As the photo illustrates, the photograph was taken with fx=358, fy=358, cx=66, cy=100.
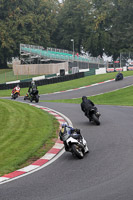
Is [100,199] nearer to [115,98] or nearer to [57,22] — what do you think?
[115,98]

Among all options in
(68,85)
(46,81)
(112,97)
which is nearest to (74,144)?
(112,97)

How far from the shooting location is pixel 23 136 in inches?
519

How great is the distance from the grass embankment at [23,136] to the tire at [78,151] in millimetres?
1225

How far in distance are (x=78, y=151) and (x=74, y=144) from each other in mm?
279

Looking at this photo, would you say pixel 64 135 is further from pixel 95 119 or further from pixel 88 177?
pixel 95 119

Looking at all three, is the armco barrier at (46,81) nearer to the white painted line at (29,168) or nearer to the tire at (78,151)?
the tire at (78,151)

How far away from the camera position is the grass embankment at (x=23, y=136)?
33.4 ft

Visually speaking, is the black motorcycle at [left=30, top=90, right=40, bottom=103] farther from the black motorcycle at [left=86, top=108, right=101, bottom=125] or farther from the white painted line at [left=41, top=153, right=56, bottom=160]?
the white painted line at [left=41, top=153, right=56, bottom=160]

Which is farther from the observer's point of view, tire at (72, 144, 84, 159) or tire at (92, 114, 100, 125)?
tire at (92, 114, 100, 125)

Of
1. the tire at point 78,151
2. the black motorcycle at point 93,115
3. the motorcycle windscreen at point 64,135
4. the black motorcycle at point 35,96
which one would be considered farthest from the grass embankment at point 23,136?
the black motorcycle at point 35,96

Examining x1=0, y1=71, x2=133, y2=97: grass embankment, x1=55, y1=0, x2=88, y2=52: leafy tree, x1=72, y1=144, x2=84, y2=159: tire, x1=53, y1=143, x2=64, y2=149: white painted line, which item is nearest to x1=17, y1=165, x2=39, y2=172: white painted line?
x1=72, y1=144, x2=84, y2=159: tire

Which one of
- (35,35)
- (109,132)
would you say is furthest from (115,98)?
(35,35)

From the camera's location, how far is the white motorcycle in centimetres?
1010

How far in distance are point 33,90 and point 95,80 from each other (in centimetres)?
1847
